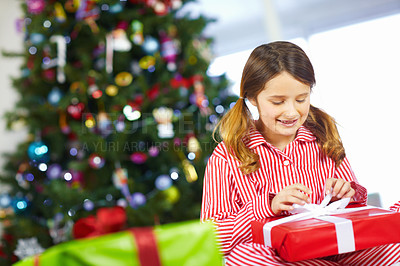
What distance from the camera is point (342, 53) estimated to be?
225cm

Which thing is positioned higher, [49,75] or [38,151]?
[49,75]

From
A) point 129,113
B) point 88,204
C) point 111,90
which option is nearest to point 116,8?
point 111,90

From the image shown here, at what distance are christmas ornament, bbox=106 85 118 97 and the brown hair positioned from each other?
3.66 ft

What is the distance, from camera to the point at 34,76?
192 centimetres

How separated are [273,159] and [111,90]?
48.1 inches

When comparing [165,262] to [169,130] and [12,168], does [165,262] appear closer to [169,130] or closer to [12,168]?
[169,130]

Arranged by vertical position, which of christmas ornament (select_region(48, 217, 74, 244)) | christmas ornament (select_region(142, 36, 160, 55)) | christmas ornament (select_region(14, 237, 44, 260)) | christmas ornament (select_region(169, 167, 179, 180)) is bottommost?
christmas ornament (select_region(14, 237, 44, 260))

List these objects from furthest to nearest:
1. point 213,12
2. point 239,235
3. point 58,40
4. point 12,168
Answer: point 213,12 → point 12,168 → point 58,40 → point 239,235

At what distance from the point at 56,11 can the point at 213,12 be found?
58.4 inches

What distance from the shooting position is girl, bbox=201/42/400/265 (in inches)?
28.5

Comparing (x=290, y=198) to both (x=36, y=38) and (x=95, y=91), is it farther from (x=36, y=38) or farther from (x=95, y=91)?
(x=36, y=38)

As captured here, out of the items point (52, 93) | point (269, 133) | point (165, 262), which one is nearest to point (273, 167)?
point (269, 133)

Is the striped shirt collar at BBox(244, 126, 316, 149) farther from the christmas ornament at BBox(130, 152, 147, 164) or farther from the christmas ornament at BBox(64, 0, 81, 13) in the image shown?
the christmas ornament at BBox(64, 0, 81, 13)

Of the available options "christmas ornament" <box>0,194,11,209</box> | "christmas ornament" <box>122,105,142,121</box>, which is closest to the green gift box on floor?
"christmas ornament" <box>122,105,142,121</box>
